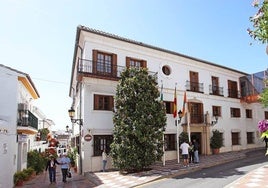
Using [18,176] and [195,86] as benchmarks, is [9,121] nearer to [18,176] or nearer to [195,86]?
[18,176]

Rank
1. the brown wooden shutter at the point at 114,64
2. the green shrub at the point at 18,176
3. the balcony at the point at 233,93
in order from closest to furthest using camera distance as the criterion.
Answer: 1. the green shrub at the point at 18,176
2. the brown wooden shutter at the point at 114,64
3. the balcony at the point at 233,93

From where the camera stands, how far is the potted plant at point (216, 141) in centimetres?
2155

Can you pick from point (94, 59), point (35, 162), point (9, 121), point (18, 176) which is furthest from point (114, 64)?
point (35, 162)

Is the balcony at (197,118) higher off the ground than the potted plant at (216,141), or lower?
higher

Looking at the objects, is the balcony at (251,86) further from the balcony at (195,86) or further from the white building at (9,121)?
the white building at (9,121)

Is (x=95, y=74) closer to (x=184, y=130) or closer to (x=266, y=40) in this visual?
(x=184, y=130)

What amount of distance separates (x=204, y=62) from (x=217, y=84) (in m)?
2.79

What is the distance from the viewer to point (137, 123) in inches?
555

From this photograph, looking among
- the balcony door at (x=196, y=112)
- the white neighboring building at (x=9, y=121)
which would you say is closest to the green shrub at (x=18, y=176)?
the white neighboring building at (x=9, y=121)

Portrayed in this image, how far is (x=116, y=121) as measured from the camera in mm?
14961

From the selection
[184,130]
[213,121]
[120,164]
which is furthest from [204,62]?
[120,164]

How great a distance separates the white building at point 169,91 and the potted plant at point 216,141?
42 centimetres

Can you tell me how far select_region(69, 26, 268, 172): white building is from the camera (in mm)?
16234

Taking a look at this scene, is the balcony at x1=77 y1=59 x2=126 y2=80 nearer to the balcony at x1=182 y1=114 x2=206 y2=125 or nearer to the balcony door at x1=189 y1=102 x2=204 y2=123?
the balcony door at x1=189 y1=102 x2=204 y2=123
